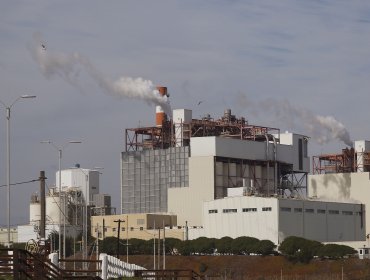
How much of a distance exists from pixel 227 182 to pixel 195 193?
5332 mm

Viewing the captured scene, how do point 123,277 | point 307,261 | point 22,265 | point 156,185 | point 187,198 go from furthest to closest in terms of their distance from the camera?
point 156,185, point 187,198, point 307,261, point 123,277, point 22,265

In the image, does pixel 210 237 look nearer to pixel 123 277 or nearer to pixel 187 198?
pixel 187 198

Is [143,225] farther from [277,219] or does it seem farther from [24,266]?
[24,266]

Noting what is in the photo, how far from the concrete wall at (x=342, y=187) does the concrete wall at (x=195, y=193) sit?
1868 cm

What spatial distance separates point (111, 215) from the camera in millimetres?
160625

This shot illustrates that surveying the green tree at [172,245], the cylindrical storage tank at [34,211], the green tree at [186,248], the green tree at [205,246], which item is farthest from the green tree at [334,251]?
the cylindrical storage tank at [34,211]

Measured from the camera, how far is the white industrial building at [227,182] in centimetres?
14138

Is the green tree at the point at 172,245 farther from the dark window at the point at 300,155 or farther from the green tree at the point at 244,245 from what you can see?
the dark window at the point at 300,155

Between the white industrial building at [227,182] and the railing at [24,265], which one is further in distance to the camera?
the white industrial building at [227,182]

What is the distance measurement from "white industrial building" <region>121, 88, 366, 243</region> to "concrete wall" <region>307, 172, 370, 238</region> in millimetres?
2753

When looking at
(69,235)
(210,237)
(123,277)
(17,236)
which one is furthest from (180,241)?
(123,277)

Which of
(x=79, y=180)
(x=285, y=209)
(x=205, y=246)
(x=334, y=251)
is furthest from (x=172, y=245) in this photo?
(x=79, y=180)

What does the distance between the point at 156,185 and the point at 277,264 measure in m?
42.0

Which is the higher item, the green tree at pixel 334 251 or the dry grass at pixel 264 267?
the green tree at pixel 334 251
